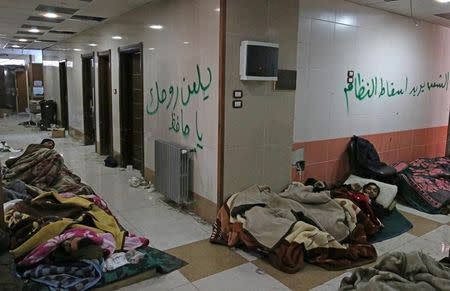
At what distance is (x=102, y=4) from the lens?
5004 mm

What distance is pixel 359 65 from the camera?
15.9 ft

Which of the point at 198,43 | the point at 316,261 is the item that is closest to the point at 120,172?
the point at 198,43

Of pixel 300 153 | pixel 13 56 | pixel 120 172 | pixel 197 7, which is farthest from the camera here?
pixel 13 56

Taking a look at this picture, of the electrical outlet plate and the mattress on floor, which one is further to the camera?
the electrical outlet plate

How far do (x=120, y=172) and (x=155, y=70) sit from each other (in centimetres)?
193

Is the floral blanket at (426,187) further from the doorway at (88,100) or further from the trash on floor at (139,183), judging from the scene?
the doorway at (88,100)

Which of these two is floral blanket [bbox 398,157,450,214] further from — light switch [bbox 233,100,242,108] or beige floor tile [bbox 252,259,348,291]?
light switch [bbox 233,100,242,108]

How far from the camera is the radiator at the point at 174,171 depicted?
404 cm

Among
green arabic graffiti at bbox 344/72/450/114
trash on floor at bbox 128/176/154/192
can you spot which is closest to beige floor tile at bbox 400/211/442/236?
green arabic graffiti at bbox 344/72/450/114

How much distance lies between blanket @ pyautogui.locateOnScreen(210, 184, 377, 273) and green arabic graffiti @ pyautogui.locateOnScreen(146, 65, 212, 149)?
911 millimetres

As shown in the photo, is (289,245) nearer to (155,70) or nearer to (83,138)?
(155,70)

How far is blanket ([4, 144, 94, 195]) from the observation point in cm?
402

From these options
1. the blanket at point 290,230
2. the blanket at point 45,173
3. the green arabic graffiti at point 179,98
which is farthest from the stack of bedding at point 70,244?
the green arabic graffiti at point 179,98

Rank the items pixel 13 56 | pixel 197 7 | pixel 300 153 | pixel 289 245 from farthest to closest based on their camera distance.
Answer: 1. pixel 13 56
2. pixel 300 153
3. pixel 197 7
4. pixel 289 245
